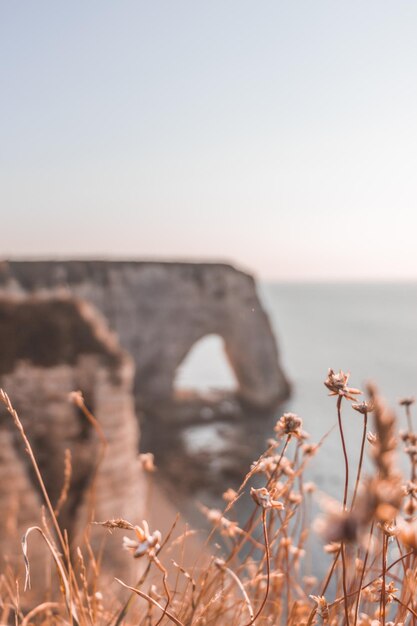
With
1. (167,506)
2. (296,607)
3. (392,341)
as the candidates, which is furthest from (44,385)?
(392,341)

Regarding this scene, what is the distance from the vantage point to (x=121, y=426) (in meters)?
9.28

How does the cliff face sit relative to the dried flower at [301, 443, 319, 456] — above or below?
below

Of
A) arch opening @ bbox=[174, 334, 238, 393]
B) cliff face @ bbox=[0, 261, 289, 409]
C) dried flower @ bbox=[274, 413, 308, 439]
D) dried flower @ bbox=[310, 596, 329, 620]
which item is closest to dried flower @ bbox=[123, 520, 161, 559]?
dried flower @ bbox=[274, 413, 308, 439]

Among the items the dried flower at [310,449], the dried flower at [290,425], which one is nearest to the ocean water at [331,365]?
the dried flower at [310,449]

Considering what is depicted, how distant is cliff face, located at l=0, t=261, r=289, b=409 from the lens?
3127 cm

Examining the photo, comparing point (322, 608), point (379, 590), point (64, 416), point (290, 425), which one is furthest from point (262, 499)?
point (64, 416)

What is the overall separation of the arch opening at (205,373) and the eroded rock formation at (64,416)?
29.6 metres

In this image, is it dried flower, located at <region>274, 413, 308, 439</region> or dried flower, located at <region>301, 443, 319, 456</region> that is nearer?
dried flower, located at <region>274, 413, 308, 439</region>

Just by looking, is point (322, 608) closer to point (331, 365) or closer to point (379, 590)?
point (379, 590)

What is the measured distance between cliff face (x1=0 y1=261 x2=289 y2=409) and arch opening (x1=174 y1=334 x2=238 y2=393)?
396cm

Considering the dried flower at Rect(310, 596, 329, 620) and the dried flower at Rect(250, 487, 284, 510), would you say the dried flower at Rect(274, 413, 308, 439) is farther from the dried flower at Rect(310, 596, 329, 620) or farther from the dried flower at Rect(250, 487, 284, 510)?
the dried flower at Rect(310, 596, 329, 620)

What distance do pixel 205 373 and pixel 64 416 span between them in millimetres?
48493

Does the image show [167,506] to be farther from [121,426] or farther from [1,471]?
[1,471]

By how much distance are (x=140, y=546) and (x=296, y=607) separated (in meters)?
1.07
